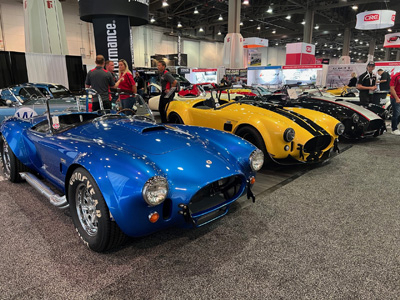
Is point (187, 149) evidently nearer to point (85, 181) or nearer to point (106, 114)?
point (85, 181)

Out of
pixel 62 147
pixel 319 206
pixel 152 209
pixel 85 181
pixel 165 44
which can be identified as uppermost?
pixel 165 44

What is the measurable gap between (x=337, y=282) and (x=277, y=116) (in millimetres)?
2807

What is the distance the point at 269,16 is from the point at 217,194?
2342cm

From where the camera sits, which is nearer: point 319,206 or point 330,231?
point 330,231

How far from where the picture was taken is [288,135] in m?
3.84

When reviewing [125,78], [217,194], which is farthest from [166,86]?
[217,194]

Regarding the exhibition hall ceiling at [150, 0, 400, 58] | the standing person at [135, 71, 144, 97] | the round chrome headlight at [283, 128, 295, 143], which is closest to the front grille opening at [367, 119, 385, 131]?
the round chrome headlight at [283, 128, 295, 143]

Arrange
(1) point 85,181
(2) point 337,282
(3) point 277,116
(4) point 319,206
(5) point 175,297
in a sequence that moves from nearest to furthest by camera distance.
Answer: (5) point 175,297 < (2) point 337,282 < (1) point 85,181 < (4) point 319,206 < (3) point 277,116

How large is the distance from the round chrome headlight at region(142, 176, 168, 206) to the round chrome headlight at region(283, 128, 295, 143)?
2.40 metres

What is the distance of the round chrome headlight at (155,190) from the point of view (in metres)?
1.86

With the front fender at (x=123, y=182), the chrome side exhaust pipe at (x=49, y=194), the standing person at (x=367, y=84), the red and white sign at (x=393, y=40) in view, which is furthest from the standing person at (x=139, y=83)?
the red and white sign at (x=393, y=40)

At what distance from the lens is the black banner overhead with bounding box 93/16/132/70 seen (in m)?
7.63

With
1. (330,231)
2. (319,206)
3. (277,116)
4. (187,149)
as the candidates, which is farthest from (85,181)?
(277,116)

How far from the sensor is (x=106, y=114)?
326 cm
